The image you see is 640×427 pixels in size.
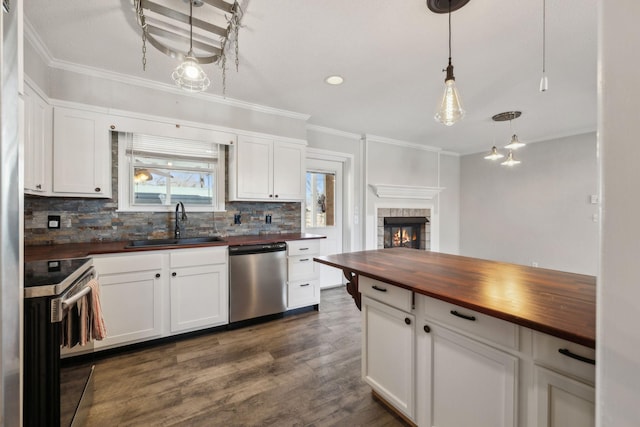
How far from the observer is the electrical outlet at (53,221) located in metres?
2.40

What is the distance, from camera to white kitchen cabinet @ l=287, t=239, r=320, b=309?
315 centimetres

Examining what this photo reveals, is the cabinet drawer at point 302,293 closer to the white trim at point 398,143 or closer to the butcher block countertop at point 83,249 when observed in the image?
the butcher block countertop at point 83,249

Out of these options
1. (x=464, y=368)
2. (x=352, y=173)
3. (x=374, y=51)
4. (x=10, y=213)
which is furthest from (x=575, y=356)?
(x=352, y=173)

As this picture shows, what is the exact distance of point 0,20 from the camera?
1.83 feet

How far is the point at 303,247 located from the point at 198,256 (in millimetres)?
1151

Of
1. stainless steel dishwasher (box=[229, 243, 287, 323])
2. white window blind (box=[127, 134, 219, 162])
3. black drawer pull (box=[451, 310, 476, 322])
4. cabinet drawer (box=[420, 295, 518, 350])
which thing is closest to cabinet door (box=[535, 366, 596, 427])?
cabinet drawer (box=[420, 295, 518, 350])

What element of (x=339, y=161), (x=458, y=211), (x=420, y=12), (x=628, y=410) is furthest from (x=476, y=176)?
(x=628, y=410)

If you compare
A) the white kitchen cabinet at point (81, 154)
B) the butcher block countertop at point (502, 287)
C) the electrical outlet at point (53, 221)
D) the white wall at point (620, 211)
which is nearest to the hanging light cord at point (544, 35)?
the butcher block countertop at point (502, 287)

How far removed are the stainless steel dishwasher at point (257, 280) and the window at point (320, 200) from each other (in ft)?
4.18

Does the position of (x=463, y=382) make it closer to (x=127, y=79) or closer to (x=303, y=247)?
(x=303, y=247)

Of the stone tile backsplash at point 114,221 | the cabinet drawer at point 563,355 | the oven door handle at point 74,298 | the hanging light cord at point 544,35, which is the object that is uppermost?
the hanging light cord at point 544,35

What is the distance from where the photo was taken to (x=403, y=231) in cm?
528

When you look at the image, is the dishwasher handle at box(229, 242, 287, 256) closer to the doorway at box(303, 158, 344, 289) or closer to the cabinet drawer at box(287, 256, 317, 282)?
the cabinet drawer at box(287, 256, 317, 282)

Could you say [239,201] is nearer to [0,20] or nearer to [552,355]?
[0,20]
